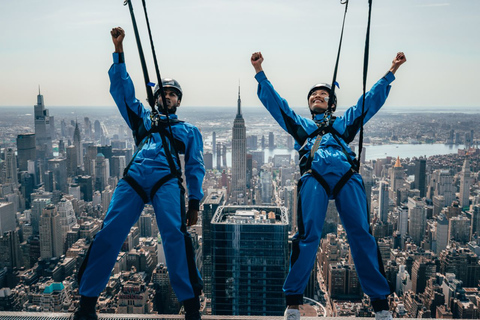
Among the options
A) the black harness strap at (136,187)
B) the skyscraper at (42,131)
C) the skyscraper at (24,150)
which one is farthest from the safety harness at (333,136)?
the skyscraper at (42,131)

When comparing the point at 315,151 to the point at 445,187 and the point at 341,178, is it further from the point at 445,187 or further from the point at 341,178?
the point at 445,187

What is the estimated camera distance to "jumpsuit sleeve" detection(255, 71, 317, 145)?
2148mm

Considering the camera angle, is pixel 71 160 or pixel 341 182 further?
pixel 71 160

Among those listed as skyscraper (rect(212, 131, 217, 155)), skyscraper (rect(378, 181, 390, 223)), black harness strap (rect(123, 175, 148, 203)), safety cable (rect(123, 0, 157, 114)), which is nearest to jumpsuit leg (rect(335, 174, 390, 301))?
black harness strap (rect(123, 175, 148, 203))

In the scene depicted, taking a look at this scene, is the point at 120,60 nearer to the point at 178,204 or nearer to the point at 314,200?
the point at 178,204

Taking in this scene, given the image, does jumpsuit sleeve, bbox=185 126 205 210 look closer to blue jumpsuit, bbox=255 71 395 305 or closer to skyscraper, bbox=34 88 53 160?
blue jumpsuit, bbox=255 71 395 305

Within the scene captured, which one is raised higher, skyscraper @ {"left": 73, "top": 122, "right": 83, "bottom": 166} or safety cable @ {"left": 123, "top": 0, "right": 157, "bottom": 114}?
safety cable @ {"left": 123, "top": 0, "right": 157, "bottom": 114}

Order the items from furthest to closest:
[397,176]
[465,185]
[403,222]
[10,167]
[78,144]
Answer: [78,144] < [397,176] < [10,167] < [465,185] < [403,222]

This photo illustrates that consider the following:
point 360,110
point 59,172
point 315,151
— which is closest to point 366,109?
point 360,110

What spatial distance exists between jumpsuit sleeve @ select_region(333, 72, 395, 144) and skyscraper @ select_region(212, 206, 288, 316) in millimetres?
7589

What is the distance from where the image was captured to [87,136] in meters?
37.8

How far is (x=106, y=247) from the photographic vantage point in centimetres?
188

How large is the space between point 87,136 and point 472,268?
31.3 m

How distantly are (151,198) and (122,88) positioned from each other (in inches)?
22.0
